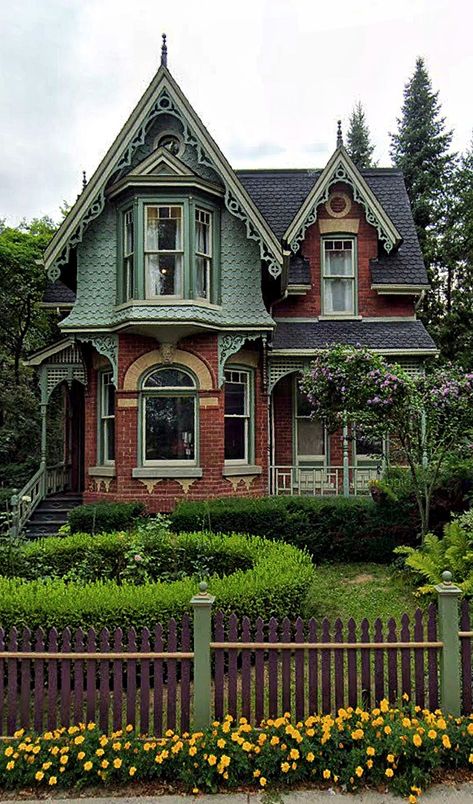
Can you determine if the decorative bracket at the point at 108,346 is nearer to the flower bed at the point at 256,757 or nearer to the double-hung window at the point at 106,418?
the double-hung window at the point at 106,418

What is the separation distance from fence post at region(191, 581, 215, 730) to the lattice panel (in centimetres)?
982

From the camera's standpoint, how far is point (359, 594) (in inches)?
358

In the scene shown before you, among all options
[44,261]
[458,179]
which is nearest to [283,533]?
[44,261]

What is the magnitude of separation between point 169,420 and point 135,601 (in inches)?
Result: 294

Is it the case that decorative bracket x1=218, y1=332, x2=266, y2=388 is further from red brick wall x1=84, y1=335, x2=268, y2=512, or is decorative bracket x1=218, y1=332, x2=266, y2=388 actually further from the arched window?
the arched window

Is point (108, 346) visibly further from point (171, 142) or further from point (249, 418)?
point (171, 142)

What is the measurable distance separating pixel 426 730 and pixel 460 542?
4554 mm

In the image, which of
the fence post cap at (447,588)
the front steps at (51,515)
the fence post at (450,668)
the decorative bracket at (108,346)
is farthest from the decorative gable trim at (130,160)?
the fence post at (450,668)

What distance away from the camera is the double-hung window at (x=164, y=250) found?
12984 millimetres

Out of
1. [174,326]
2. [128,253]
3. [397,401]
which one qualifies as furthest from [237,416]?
[397,401]

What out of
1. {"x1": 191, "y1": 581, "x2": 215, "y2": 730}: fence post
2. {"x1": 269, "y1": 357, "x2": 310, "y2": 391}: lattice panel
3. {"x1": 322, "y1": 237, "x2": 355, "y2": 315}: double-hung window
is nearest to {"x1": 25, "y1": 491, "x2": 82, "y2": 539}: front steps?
{"x1": 269, "y1": 357, "x2": 310, "y2": 391}: lattice panel

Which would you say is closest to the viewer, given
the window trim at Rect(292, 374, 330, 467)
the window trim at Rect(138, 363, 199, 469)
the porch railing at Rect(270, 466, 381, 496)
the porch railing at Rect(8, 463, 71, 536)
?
the porch railing at Rect(8, 463, 71, 536)

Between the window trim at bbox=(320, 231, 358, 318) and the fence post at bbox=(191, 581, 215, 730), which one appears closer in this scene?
the fence post at bbox=(191, 581, 215, 730)

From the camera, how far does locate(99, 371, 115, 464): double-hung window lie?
14.0m
